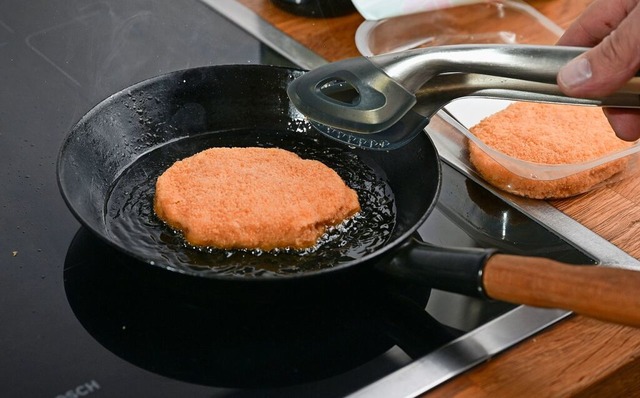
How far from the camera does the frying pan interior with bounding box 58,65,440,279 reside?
2.79ft

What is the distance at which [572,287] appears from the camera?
658mm

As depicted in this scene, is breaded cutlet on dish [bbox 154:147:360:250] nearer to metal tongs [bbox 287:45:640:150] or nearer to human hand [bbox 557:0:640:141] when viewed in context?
metal tongs [bbox 287:45:640:150]

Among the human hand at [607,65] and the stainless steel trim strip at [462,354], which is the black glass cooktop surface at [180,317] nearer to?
the stainless steel trim strip at [462,354]

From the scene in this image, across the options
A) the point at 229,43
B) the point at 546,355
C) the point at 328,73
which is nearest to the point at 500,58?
the point at 328,73

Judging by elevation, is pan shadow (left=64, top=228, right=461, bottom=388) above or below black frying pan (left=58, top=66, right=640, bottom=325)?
below

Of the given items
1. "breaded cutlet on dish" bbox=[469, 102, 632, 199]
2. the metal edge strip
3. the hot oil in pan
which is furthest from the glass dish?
the metal edge strip

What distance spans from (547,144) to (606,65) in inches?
10.4

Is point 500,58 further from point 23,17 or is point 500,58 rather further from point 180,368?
point 23,17

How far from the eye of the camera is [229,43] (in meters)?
1.27

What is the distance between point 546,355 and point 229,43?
715 millimetres

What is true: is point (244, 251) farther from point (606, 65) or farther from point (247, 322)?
point (606, 65)

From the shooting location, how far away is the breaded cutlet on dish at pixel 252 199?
862 mm

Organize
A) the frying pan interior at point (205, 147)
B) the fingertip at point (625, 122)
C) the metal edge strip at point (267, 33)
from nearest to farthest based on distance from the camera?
the frying pan interior at point (205, 147) < the fingertip at point (625, 122) < the metal edge strip at point (267, 33)

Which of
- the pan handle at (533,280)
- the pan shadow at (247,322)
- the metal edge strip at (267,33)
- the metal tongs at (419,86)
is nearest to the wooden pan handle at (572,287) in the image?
the pan handle at (533,280)
